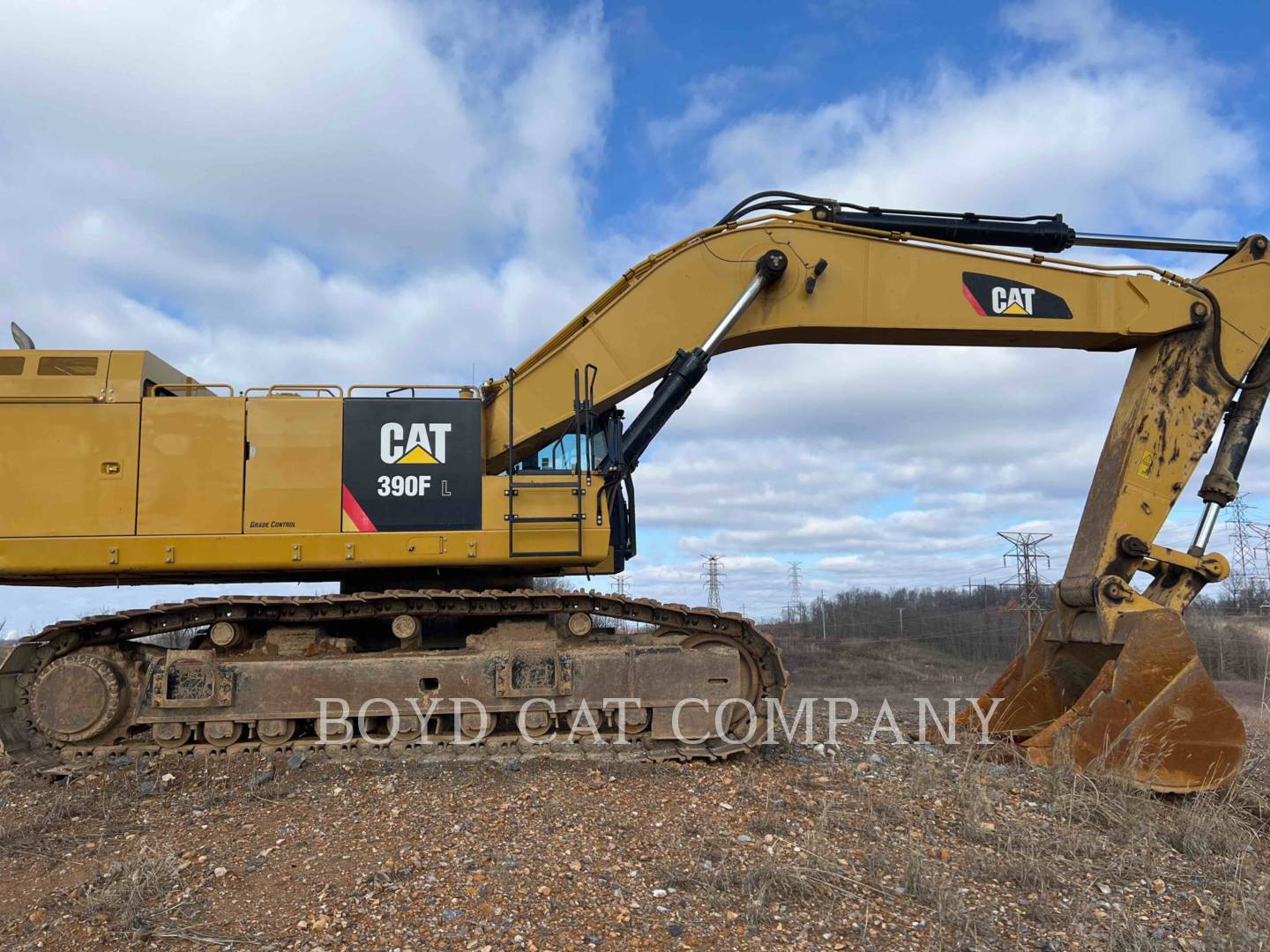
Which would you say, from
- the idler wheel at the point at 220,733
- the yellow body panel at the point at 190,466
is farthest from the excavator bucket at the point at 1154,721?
the yellow body panel at the point at 190,466

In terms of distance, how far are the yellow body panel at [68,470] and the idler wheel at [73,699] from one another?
3.51 feet

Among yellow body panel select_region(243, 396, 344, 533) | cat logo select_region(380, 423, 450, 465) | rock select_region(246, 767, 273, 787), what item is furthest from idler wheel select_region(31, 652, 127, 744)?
cat logo select_region(380, 423, 450, 465)

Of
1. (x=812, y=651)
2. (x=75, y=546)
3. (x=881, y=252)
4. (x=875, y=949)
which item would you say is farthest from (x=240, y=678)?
(x=812, y=651)

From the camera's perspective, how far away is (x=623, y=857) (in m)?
4.91

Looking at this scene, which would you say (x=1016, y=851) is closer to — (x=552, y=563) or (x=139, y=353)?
(x=552, y=563)

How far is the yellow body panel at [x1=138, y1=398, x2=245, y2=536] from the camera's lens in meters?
6.66

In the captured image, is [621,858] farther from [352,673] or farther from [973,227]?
[973,227]

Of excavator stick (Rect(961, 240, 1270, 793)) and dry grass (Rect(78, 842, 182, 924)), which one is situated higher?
excavator stick (Rect(961, 240, 1270, 793))

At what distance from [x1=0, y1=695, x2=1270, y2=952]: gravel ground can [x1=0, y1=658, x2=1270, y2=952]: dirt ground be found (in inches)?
0.7

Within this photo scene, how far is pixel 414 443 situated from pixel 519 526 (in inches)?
44.1

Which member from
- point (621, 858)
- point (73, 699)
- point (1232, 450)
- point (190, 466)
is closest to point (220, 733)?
point (73, 699)

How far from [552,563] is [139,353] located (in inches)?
152

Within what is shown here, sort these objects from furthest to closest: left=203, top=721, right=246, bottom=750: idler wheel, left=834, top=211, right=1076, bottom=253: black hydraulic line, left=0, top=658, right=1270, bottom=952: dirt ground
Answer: left=834, top=211, right=1076, bottom=253: black hydraulic line < left=203, top=721, right=246, bottom=750: idler wheel < left=0, top=658, right=1270, bottom=952: dirt ground

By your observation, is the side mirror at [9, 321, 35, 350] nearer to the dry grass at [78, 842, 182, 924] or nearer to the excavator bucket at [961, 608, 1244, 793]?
the dry grass at [78, 842, 182, 924]
